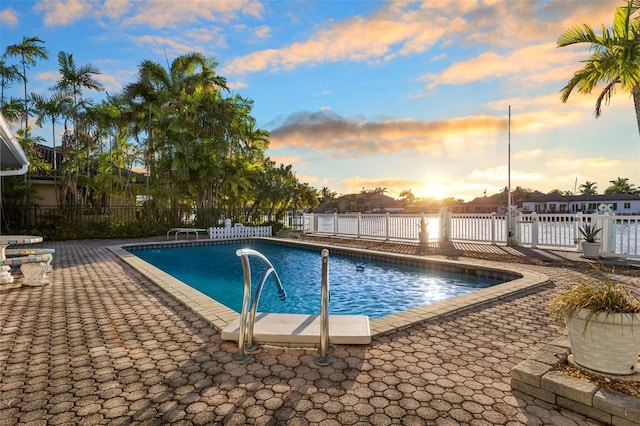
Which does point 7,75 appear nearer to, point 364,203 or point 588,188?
point 364,203

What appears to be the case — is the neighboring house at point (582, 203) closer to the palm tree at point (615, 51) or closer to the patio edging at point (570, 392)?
the palm tree at point (615, 51)

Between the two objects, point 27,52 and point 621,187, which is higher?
point 27,52

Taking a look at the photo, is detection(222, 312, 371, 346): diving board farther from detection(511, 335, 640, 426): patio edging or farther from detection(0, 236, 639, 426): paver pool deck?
detection(511, 335, 640, 426): patio edging

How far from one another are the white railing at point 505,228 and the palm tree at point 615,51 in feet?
8.91

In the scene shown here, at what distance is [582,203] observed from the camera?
47375 millimetres

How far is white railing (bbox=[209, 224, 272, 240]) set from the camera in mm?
15484

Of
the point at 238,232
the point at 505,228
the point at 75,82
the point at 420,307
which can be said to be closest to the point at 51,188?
the point at 75,82

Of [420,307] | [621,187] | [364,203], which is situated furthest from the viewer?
[364,203]

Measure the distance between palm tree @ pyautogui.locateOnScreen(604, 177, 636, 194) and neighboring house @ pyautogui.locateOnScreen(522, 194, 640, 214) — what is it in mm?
18619

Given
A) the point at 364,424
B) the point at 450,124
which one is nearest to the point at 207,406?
the point at 364,424

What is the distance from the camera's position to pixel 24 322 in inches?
151

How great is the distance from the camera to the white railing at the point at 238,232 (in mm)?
15484

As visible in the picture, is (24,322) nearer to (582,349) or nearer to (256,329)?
(256,329)

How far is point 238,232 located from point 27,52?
1124 cm
